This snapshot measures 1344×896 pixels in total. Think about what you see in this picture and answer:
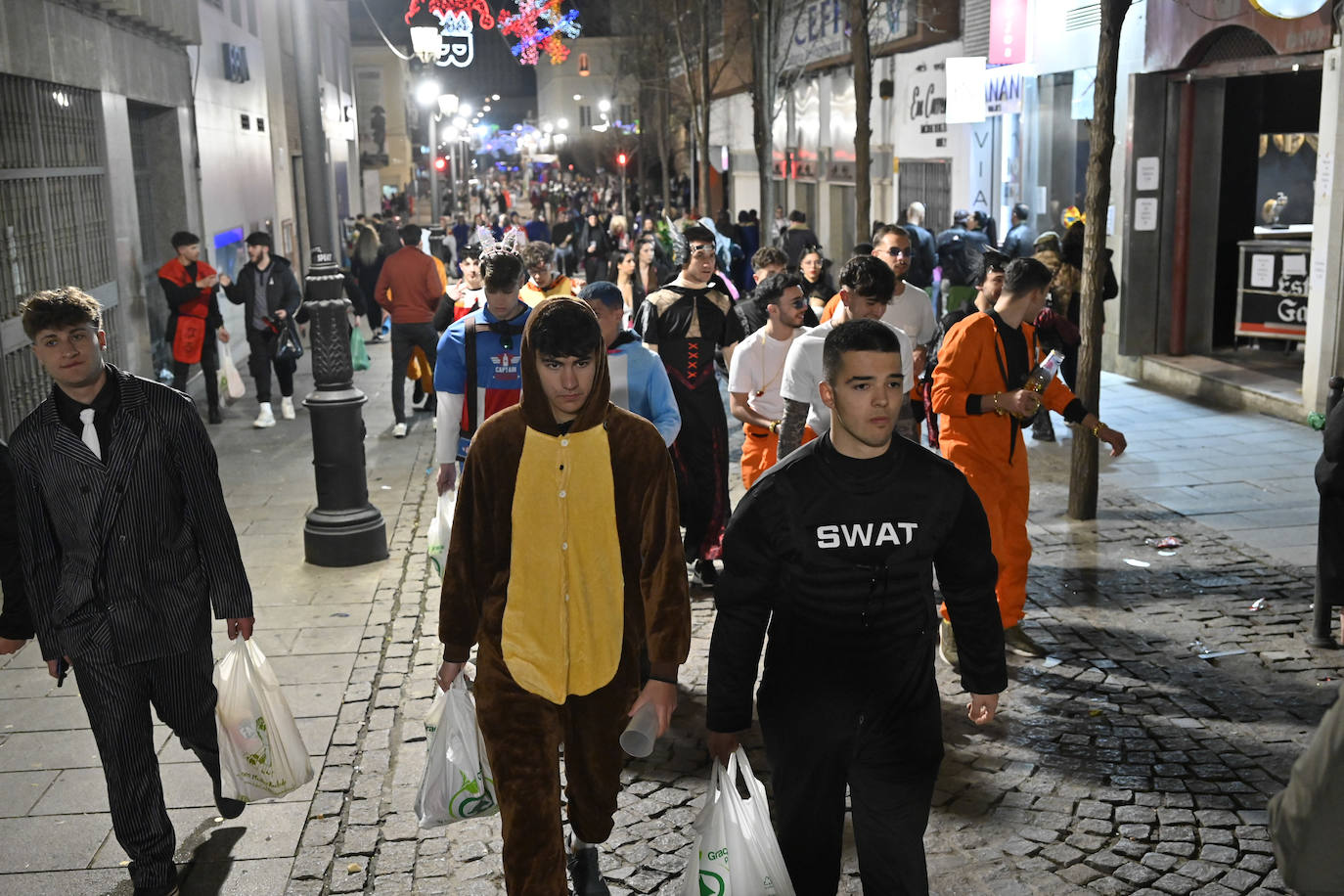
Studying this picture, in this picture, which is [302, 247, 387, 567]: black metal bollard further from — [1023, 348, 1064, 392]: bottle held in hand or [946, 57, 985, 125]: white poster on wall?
[946, 57, 985, 125]: white poster on wall

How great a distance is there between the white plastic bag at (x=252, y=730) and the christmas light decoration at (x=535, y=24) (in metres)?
11.3

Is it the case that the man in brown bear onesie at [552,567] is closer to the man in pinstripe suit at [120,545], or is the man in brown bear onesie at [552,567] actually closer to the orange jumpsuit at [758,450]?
the man in pinstripe suit at [120,545]

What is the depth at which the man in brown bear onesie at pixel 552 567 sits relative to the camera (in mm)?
4043

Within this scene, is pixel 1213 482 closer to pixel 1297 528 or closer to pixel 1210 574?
pixel 1297 528

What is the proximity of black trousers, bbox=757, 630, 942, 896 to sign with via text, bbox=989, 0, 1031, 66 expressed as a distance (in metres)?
15.7

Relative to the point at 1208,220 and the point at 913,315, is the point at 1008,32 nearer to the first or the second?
the point at 1208,220

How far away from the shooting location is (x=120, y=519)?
4449mm

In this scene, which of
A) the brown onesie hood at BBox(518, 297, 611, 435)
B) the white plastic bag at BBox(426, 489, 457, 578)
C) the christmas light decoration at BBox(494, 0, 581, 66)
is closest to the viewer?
the brown onesie hood at BBox(518, 297, 611, 435)

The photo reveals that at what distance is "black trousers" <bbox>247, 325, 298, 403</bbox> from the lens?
14.1 m

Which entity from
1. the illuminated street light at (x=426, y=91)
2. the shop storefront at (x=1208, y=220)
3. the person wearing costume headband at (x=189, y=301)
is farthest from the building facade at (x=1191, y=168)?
the illuminated street light at (x=426, y=91)

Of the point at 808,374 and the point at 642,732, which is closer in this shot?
the point at 642,732

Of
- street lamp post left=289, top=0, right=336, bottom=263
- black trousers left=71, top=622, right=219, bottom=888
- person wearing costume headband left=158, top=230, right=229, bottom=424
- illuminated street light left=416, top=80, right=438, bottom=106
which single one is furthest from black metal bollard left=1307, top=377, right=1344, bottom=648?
illuminated street light left=416, top=80, right=438, bottom=106

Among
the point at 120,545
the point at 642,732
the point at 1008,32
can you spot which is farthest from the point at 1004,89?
Answer: the point at 642,732

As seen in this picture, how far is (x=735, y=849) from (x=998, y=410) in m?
3.25
